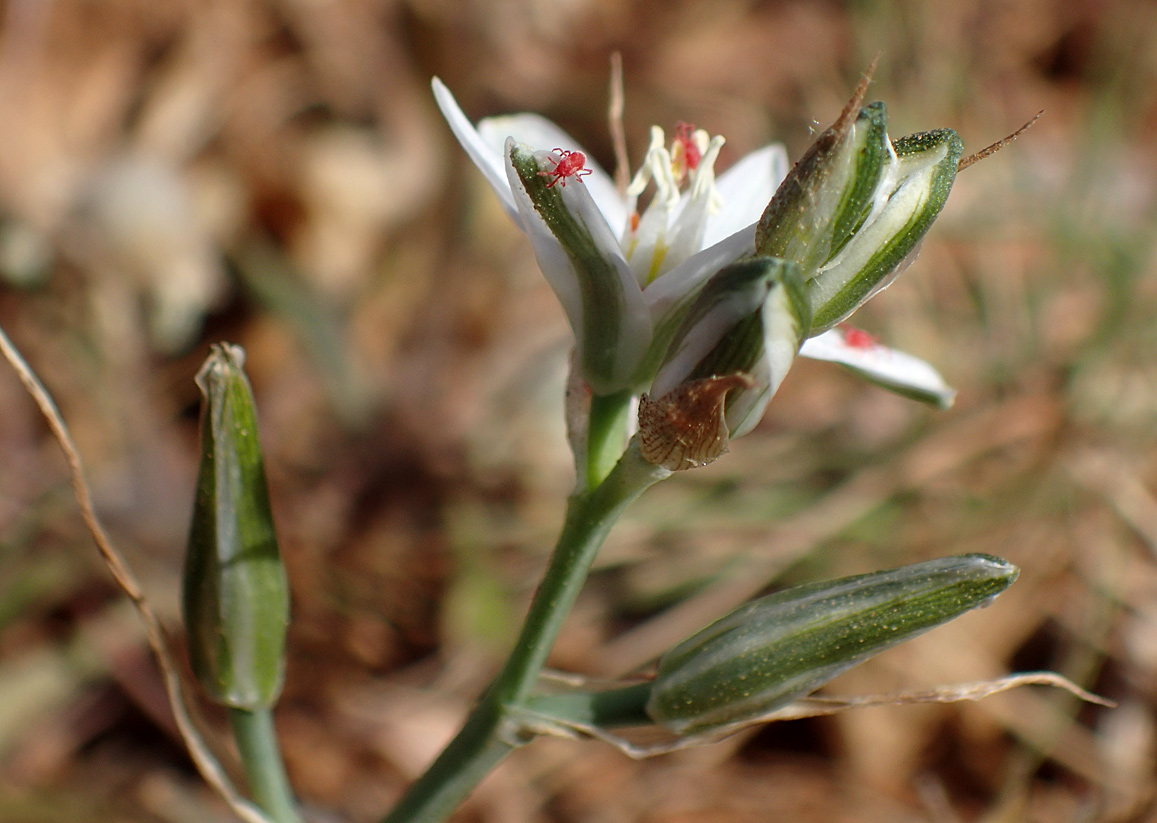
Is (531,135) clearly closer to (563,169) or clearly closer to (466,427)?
(563,169)

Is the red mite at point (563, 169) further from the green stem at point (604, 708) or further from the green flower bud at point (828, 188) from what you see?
the green stem at point (604, 708)

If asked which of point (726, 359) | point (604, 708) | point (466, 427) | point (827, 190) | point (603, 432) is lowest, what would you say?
point (466, 427)

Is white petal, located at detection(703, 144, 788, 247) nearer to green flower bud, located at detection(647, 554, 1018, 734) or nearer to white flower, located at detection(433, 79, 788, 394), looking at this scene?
white flower, located at detection(433, 79, 788, 394)

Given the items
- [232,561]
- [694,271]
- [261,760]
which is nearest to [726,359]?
[694,271]

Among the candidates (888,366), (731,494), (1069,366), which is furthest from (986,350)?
(888,366)

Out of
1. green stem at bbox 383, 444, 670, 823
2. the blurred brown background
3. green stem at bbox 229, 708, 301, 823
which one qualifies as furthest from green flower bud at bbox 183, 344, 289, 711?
the blurred brown background

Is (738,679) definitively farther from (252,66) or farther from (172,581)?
Result: (252,66)

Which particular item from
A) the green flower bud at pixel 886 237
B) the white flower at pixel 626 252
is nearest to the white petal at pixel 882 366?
the white flower at pixel 626 252
